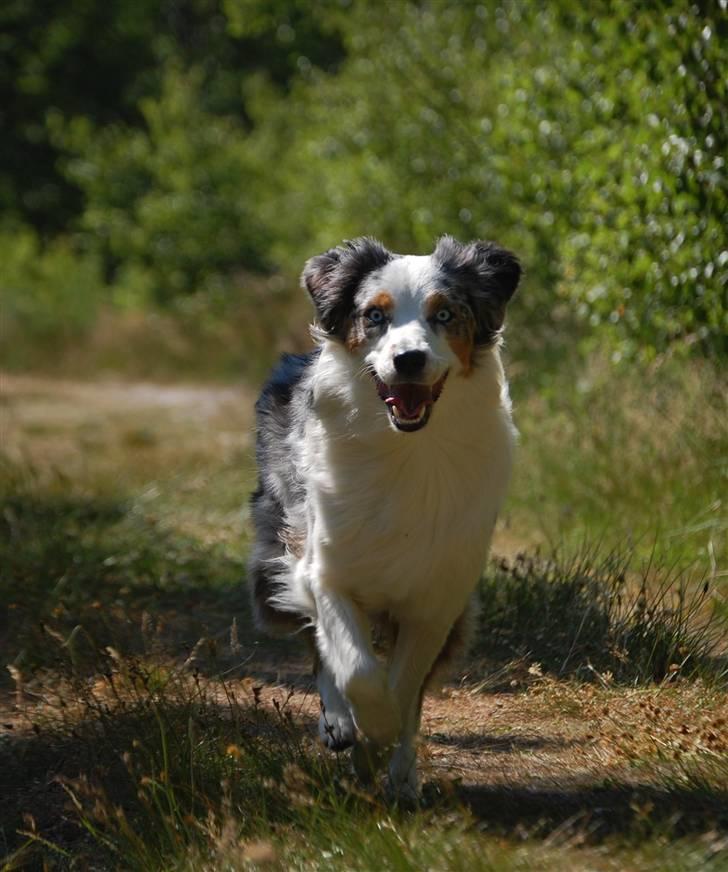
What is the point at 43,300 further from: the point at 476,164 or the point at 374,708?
the point at 374,708

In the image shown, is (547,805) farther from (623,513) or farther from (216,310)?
(216,310)

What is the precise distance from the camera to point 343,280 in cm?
470

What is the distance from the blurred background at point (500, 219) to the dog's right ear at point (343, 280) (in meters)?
0.94

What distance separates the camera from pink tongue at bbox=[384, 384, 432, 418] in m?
4.32

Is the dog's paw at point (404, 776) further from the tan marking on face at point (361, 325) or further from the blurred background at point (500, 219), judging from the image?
the blurred background at point (500, 219)

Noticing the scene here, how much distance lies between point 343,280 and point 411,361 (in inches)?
23.7

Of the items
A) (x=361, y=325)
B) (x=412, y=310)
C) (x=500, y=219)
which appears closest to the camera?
(x=412, y=310)

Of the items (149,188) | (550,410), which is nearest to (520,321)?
(550,410)

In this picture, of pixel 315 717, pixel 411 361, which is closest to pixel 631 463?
pixel 315 717

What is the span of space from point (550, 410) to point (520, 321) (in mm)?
2338

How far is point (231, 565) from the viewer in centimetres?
786

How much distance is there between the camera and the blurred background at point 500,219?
7.09 m

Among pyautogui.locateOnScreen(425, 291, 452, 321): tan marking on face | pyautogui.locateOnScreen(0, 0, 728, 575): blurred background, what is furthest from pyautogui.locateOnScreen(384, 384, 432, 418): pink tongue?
pyautogui.locateOnScreen(0, 0, 728, 575): blurred background

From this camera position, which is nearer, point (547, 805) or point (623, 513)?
point (547, 805)
